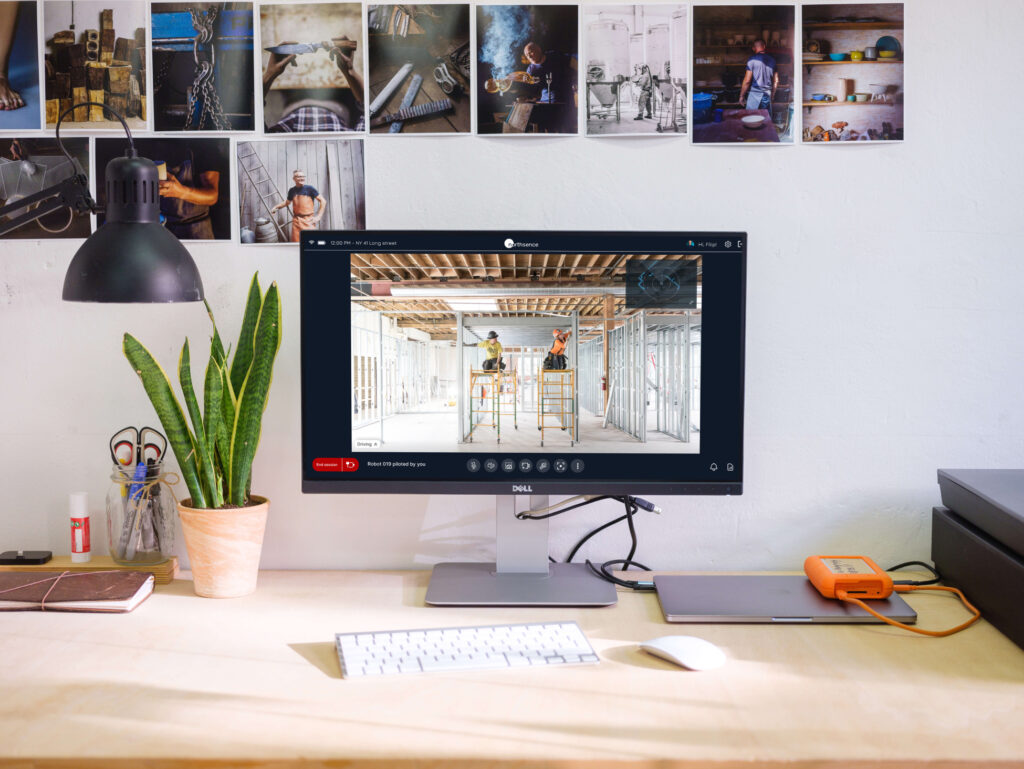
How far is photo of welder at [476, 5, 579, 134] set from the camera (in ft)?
4.88

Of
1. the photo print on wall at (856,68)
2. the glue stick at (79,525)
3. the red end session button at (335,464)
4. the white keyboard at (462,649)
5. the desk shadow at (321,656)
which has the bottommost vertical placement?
the desk shadow at (321,656)

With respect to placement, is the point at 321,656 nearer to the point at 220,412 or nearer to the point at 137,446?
the point at 220,412

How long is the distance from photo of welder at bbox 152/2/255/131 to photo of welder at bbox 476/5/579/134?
0.47m

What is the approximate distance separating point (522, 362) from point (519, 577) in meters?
0.40

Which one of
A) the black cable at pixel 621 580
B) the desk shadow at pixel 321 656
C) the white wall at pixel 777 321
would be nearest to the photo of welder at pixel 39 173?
the white wall at pixel 777 321

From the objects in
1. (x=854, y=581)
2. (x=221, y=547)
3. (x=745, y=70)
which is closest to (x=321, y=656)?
(x=221, y=547)

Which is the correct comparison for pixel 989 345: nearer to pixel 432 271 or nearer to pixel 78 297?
pixel 432 271

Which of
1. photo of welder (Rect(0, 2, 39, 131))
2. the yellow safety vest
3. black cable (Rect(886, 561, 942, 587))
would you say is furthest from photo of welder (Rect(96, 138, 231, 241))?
black cable (Rect(886, 561, 942, 587))

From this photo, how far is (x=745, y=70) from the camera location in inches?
58.6

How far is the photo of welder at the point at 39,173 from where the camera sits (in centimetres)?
152

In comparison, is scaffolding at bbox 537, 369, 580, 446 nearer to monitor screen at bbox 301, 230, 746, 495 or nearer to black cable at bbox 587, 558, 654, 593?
monitor screen at bbox 301, 230, 746, 495

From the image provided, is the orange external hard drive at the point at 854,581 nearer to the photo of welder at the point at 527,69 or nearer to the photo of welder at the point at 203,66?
the photo of welder at the point at 527,69

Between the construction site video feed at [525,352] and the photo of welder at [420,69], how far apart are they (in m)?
0.36

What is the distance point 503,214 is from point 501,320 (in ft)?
1.03
